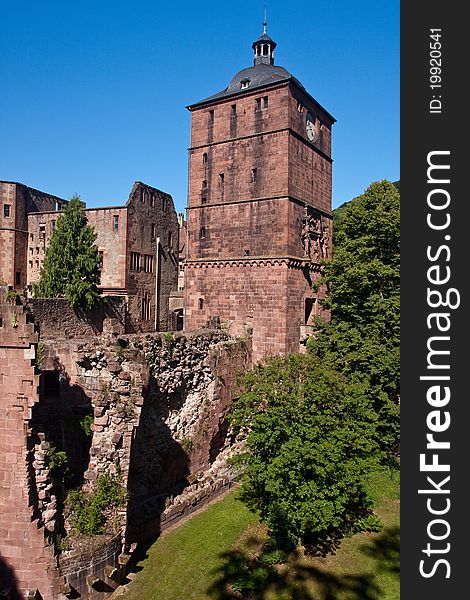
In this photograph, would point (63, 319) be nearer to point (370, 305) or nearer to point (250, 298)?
point (250, 298)

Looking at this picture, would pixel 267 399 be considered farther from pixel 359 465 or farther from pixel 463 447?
pixel 463 447

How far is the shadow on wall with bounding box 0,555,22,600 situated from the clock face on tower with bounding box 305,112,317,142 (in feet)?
70.2

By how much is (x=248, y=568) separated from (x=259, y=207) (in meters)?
15.2

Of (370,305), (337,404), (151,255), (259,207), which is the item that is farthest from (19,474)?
(151,255)

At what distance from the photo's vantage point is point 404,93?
743 centimetres

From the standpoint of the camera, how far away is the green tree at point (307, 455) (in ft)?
42.2

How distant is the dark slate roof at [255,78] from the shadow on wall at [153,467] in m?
15.2

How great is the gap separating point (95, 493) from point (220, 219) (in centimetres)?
1504

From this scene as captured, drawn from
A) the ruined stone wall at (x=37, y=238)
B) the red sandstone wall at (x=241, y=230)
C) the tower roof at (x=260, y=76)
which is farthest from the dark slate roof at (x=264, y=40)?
the ruined stone wall at (x=37, y=238)

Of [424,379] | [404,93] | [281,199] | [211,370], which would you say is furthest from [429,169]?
[281,199]

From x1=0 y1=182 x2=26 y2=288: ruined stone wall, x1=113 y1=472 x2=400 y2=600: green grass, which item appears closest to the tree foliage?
x1=113 y1=472 x2=400 y2=600: green grass

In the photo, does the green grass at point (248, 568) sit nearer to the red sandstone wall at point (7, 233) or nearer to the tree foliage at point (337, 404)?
the tree foliage at point (337, 404)

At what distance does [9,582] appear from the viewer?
33.9 feet

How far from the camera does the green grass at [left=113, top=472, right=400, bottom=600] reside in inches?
450
